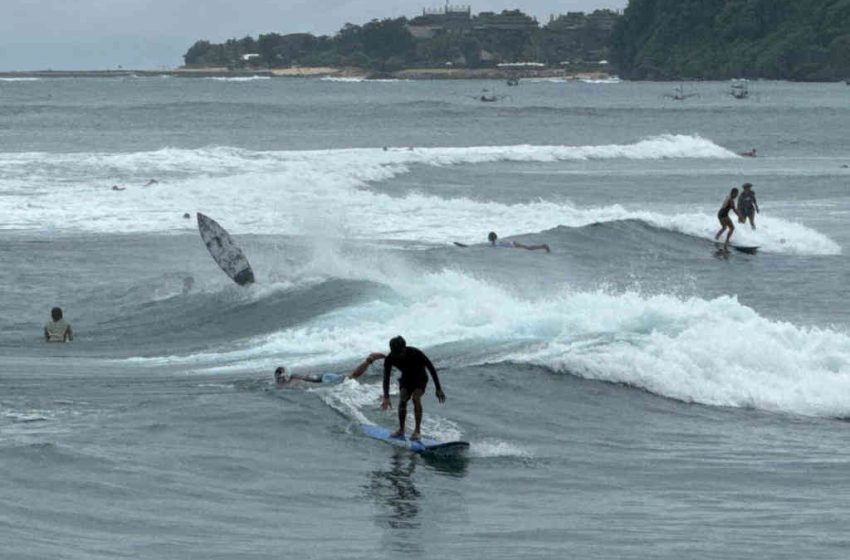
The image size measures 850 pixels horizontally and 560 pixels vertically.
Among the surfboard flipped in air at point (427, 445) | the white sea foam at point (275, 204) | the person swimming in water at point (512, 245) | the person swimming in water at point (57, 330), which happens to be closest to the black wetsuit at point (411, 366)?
the surfboard flipped in air at point (427, 445)

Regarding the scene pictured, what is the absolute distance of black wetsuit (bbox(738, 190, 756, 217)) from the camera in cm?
3697

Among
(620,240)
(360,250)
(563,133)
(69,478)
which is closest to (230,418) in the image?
(69,478)

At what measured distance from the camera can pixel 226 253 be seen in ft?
95.5

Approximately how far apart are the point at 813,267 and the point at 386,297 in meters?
11.6

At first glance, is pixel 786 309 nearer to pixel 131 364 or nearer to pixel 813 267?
pixel 813 267

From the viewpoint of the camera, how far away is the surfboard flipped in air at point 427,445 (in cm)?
1550

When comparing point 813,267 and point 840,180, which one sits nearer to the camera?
point 813,267

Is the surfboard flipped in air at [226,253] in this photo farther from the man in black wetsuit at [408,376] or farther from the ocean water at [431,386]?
the man in black wetsuit at [408,376]

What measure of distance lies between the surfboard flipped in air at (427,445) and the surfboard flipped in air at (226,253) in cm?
1225

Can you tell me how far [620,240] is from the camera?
3688cm

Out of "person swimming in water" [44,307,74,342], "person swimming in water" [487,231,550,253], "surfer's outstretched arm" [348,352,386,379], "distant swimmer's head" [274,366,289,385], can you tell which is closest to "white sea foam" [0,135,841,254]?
"person swimming in water" [487,231,550,253]

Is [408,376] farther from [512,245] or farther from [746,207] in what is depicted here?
[746,207]

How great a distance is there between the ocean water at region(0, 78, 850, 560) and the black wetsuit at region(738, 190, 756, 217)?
2.08ft

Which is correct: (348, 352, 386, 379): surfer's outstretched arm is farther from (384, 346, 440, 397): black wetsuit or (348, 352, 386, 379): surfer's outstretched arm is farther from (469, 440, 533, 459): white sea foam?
(469, 440, 533, 459): white sea foam
